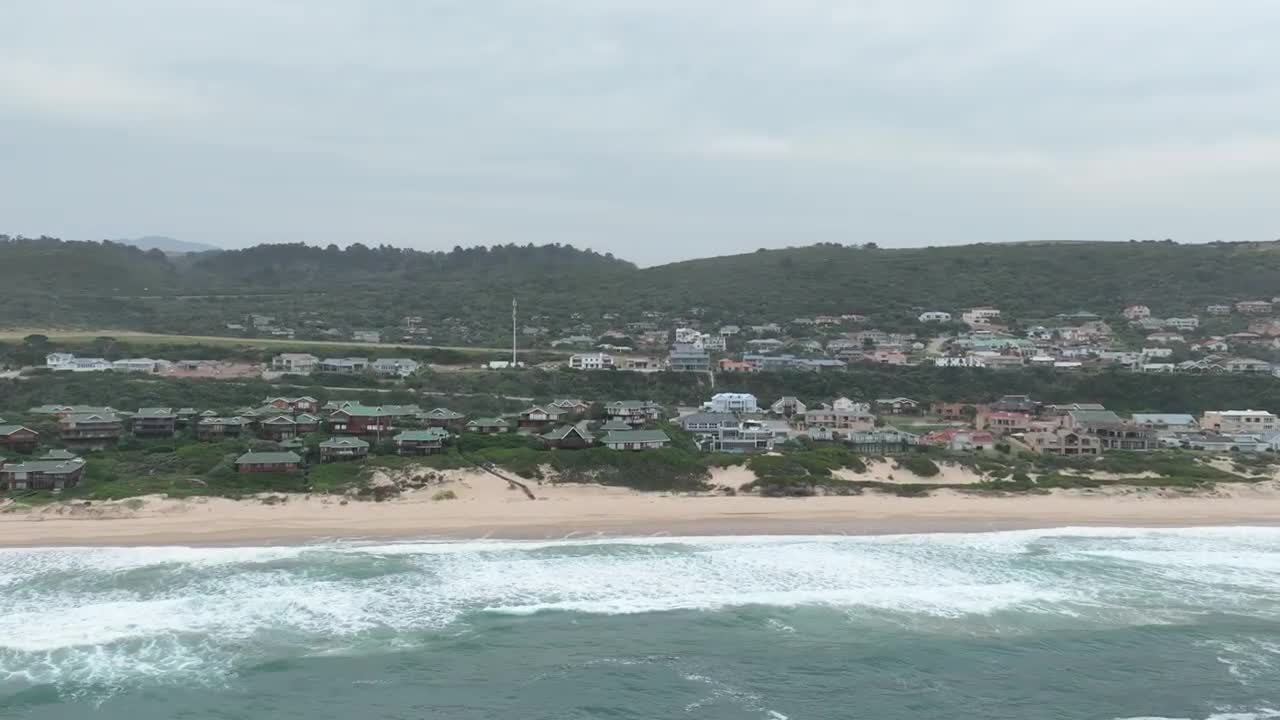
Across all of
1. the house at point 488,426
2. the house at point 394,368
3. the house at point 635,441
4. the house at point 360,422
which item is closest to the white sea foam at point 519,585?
the house at point 635,441

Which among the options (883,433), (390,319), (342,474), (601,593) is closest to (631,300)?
(390,319)

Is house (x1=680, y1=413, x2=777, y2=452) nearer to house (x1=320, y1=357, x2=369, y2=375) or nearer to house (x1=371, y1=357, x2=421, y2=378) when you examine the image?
house (x1=371, y1=357, x2=421, y2=378)

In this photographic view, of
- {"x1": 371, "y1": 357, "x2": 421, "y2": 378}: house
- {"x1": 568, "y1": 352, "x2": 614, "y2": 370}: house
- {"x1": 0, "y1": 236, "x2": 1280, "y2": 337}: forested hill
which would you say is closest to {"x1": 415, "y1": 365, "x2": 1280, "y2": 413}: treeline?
{"x1": 568, "y1": 352, "x2": 614, "y2": 370}: house

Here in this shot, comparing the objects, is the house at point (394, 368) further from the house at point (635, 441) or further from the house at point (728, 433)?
the house at point (635, 441)

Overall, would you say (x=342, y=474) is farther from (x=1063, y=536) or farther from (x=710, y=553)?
(x=1063, y=536)

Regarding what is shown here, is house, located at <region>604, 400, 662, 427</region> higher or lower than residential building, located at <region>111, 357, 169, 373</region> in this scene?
lower

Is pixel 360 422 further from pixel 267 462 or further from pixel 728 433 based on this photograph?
pixel 728 433
